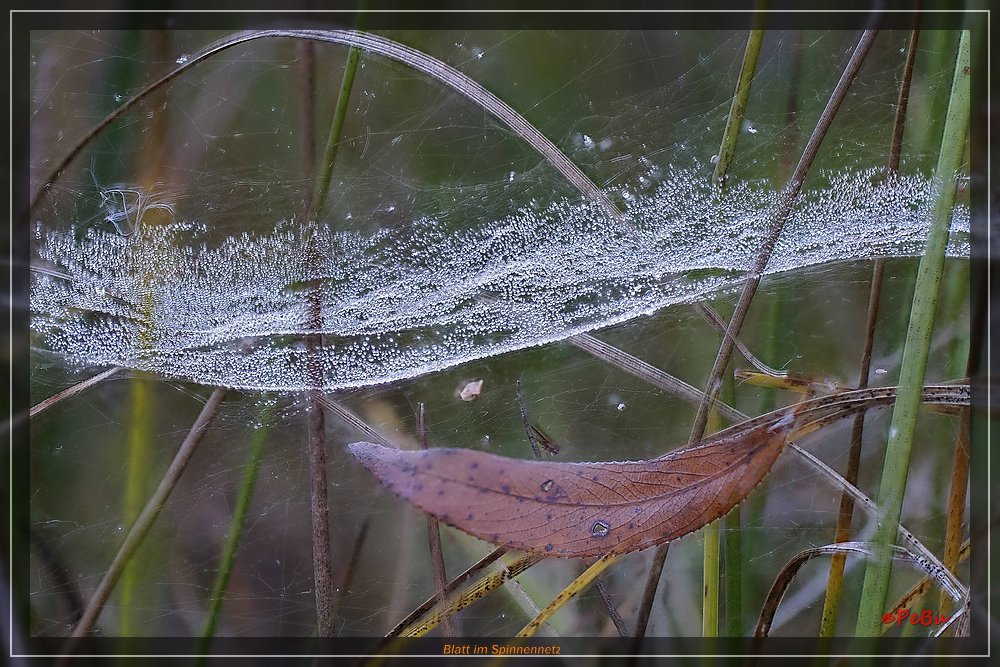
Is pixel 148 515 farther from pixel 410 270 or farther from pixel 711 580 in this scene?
pixel 711 580

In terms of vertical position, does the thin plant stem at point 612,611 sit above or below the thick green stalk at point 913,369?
below

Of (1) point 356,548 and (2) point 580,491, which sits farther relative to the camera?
(1) point 356,548

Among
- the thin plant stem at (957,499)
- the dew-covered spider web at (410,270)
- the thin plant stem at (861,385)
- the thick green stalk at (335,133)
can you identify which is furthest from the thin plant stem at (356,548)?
the thin plant stem at (957,499)

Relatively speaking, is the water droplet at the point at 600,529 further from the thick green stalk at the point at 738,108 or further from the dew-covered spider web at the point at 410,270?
the thick green stalk at the point at 738,108

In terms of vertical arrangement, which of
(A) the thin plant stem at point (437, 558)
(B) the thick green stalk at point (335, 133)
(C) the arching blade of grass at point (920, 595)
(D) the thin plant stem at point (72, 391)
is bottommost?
(C) the arching blade of grass at point (920, 595)

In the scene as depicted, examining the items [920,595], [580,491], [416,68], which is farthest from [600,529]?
[416,68]

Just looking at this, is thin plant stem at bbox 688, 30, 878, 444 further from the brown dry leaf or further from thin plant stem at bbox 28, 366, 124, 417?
thin plant stem at bbox 28, 366, 124, 417

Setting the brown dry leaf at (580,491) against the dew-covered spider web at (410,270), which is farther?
the dew-covered spider web at (410,270)
